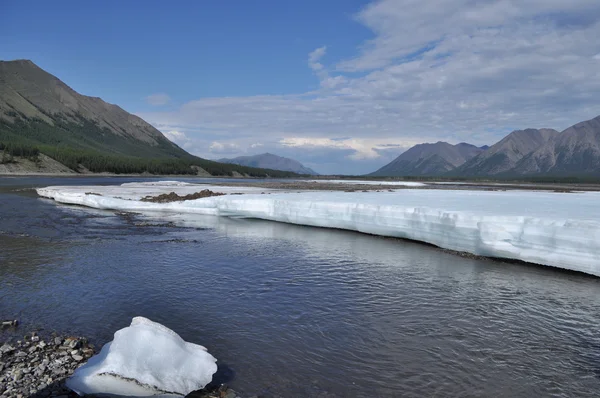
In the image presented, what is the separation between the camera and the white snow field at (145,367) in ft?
19.9

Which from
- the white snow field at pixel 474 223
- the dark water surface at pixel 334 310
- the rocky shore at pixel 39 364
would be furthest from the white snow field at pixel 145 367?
the white snow field at pixel 474 223

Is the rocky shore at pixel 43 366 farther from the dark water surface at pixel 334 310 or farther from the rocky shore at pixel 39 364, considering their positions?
the dark water surface at pixel 334 310

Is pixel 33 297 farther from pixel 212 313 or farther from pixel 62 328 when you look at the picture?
pixel 212 313

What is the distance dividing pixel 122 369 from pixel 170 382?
0.78 meters

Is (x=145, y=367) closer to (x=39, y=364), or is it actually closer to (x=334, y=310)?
(x=39, y=364)

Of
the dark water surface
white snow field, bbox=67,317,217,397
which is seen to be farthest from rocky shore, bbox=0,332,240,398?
the dark water surface

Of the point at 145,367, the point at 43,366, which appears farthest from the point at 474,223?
the point at 43,366

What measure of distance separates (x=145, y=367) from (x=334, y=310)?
5.53 metres

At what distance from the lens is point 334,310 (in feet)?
34.7

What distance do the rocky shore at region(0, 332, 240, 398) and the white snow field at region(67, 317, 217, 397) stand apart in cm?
24

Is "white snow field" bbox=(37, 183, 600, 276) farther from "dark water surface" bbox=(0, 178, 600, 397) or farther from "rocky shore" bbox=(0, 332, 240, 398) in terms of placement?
"rocky shore" bbox=(0, 332, 240, 398)

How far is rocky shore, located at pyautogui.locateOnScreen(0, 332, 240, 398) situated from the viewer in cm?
605

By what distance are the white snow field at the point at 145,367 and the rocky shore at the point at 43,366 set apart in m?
0.24

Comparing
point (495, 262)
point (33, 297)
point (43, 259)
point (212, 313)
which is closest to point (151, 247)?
point (43, 259)
